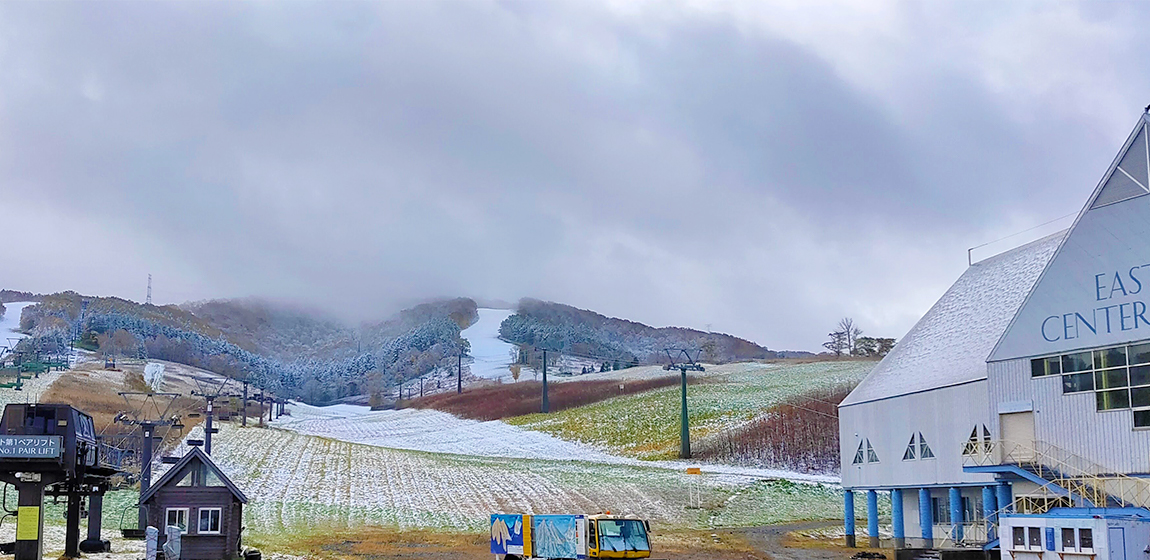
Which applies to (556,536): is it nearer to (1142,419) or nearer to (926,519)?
(1142,419)

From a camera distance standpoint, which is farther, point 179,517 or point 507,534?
point 179,517

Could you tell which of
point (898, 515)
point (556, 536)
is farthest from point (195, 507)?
point (898, 515)

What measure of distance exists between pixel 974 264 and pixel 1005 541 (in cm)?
2554

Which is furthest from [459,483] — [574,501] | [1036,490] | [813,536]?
[1036,490]

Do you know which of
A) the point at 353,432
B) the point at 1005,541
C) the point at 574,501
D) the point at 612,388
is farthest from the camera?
the point at 612,388

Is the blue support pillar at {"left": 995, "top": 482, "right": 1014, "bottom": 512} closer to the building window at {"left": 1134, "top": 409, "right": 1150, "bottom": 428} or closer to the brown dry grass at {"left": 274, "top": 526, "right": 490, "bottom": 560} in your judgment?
the building window at {"left": 1134, "top": 409, "right": 1150, "bottom": 428}

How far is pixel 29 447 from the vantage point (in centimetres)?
3772

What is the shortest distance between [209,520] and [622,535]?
17.0m

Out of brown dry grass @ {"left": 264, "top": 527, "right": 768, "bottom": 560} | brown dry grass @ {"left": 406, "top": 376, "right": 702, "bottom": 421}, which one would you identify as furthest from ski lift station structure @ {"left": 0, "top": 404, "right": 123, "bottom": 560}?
brown dry grass @ {"left": 406, "top": 376, "right": 702, "bottom": 421}

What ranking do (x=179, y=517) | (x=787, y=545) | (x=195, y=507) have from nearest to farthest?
(x=179, y=517) < (x=195, y=507) < (x=787, y=545)

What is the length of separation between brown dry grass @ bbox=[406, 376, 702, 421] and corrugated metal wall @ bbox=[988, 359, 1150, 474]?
9076 cm

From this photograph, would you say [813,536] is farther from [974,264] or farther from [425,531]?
[425,531]

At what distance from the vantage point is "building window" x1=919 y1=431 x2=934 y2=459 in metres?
46.3

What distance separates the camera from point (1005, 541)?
3381 centimetres
